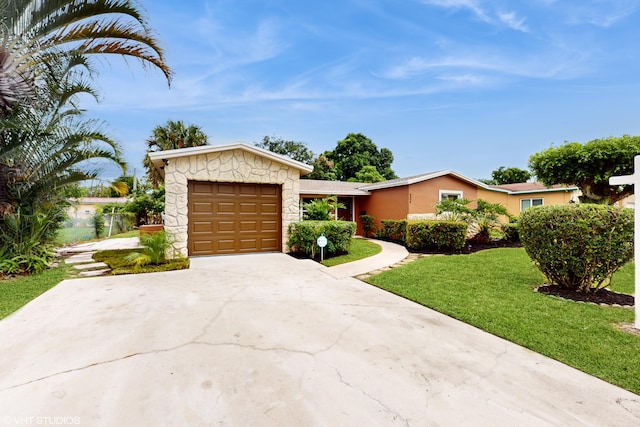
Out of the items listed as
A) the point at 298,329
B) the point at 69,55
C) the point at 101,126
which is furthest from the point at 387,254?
the point at 69,55

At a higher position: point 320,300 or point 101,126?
point 101,126

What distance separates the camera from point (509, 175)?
36.7m

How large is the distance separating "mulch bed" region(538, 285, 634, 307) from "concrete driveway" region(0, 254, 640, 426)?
2712mm

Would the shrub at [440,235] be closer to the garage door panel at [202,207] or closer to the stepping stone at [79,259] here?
the garage door panel at [202,207]

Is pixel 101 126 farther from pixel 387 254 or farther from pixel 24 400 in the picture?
pixel 387 254

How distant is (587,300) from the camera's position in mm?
4836

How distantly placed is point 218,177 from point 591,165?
1593 cm

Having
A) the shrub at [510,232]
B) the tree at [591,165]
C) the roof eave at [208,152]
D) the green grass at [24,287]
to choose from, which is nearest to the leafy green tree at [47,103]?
the green grass at [24,287]

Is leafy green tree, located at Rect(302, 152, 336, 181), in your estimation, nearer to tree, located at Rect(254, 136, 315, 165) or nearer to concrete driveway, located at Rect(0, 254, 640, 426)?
tree, located at Rect(254, 136, 315, 165)

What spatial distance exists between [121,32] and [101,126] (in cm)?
240

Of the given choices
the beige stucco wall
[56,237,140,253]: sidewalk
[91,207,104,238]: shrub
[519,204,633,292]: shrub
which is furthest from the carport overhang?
the beige stucco wall

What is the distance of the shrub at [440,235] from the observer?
1055 centimetres

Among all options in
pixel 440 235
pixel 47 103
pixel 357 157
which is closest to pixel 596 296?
pixel 440 235

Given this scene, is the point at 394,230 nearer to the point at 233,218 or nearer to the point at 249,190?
the point at 249,190
